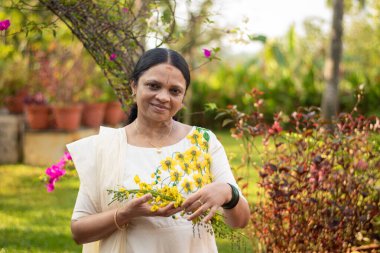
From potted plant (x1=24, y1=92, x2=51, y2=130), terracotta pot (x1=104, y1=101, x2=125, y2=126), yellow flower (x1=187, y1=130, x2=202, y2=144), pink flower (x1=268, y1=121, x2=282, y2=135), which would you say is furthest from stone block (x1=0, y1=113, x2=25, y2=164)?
yellow flower (x1=187, y1=130, x2=202, y2=144)

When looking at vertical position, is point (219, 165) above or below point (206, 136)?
below

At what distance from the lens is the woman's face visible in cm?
236

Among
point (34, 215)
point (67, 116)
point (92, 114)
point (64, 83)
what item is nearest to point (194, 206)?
point (34, 215)

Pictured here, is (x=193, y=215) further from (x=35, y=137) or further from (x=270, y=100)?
(x=270, y=100)

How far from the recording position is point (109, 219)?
89.0 inches

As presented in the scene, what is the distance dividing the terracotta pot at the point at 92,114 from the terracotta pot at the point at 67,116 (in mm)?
651

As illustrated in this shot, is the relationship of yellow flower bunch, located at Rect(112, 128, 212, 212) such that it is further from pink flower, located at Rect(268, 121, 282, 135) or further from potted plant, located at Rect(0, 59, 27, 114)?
potted plant, located at Rect(0, 59, 27, 114)

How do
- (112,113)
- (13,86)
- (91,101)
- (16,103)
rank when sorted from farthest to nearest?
1. (112,113)
2. (91,101)
3. (16,103)
4. (13,86)

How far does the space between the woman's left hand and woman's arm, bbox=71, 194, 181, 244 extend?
0.05 m

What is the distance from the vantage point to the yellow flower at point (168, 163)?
233cm

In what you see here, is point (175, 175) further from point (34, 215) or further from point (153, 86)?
point (34, 215)

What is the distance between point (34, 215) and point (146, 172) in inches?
161

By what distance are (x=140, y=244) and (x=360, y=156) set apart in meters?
2.20

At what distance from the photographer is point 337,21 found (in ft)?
39.0
